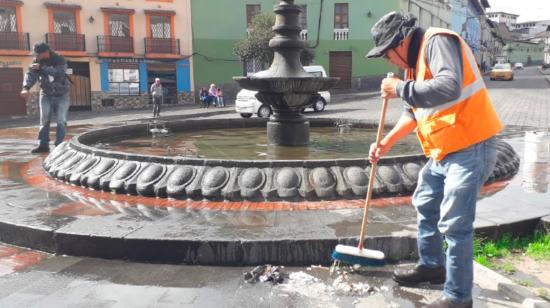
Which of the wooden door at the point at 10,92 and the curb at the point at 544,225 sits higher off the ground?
the wooden door at the point at 10,92

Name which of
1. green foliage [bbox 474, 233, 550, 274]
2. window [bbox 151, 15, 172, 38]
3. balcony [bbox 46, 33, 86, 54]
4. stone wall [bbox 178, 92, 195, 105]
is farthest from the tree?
green foliage [bbox 474, 233, 550, 274]

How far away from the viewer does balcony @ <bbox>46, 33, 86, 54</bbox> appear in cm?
2698

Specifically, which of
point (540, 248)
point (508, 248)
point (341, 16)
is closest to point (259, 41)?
point (341, 16)

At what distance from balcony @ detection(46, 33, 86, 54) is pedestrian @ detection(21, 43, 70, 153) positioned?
21.7 metres

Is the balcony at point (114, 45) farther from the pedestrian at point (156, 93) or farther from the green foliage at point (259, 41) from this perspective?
the pedestrian at point (156, 93)

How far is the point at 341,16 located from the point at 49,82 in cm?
2977

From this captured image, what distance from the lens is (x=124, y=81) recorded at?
29469 millimetres

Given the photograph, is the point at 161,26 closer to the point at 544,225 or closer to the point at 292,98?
the point at 292,98

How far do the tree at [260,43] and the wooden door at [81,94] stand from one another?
30.4 feet

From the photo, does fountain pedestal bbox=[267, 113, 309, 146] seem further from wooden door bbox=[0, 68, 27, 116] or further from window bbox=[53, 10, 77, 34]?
window bbox=[53, 10, 77, 34]

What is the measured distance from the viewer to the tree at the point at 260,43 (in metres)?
29.4

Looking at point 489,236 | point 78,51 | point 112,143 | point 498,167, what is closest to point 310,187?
point 489,236

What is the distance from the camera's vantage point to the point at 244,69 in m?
33.5

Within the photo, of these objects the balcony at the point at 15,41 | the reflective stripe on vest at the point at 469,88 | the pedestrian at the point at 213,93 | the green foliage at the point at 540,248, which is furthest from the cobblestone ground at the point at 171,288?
the balcony at the point at 15,41
